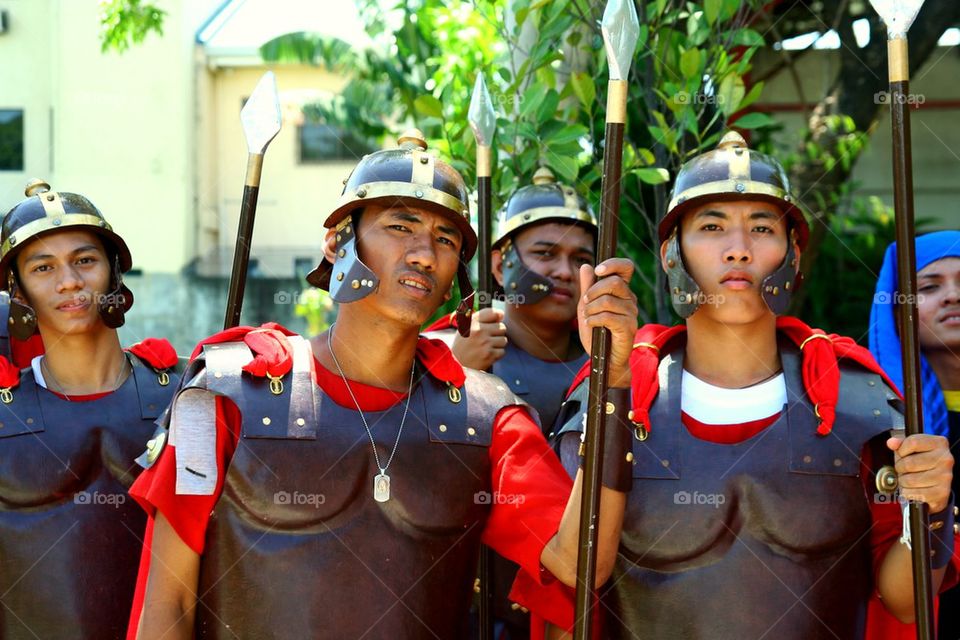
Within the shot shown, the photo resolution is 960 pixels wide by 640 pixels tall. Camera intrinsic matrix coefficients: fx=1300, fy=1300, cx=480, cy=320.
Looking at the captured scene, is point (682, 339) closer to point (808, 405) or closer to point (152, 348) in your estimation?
point (808, 405)

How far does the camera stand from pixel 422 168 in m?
3.24

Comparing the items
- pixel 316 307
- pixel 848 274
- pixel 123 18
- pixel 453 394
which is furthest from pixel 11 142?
pixel 453 394

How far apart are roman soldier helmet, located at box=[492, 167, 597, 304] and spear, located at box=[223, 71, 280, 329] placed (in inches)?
44.9

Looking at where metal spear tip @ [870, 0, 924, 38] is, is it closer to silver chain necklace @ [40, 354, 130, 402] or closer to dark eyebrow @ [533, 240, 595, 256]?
dark eyebrow @ [533, 240, 595, 256]

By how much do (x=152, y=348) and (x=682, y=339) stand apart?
5.67ft

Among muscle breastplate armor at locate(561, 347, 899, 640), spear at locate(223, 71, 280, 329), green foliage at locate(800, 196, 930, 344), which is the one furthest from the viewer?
green foliage at locate(800, 196, 930, 344)

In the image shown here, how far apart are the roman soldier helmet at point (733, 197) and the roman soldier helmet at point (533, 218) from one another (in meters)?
1.38

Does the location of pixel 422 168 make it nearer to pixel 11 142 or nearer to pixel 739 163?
pixel 739 163

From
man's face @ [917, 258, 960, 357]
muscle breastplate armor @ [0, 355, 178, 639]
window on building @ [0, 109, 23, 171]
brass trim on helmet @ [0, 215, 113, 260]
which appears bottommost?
muscle breastplate armor @ [0, 355, 178, 639]

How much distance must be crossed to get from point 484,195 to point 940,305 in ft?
4.79

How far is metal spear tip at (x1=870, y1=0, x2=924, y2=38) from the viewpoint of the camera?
2.85 meters

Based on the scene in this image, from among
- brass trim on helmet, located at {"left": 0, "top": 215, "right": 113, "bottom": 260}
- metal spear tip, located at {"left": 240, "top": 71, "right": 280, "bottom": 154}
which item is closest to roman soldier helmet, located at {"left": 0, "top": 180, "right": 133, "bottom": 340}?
brass trim on helmet, located at {"left": 0, "top": 215, "right": 113, "bottom": 260}

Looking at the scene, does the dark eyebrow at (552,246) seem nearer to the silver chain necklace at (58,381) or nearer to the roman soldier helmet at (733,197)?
the roman soldier helmet at (733,197)

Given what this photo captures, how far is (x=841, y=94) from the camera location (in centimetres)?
677
